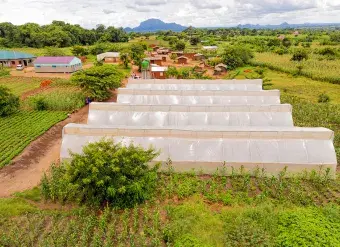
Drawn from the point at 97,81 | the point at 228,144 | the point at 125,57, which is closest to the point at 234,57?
the point at 125,57

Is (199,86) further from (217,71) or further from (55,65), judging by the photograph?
(55,65)

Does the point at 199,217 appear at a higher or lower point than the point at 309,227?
lower

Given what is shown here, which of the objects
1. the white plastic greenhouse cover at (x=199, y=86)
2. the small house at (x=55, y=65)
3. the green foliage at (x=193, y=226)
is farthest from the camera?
the small house at (x=55, y=65)

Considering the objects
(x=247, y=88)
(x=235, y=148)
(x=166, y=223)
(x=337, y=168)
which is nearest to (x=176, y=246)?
(x=166, y=223)

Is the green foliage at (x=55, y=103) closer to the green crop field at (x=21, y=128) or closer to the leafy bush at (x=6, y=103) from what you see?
the green crop field at (x=21, y=128)

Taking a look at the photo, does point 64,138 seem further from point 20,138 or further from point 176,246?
point 176,246

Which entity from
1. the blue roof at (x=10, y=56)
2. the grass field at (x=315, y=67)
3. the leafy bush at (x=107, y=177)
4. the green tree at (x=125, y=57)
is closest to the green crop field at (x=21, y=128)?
the leafy bush at (x=107, y=177)

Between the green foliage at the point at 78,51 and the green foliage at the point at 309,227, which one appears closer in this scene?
the green foliage at the point at 309,227
